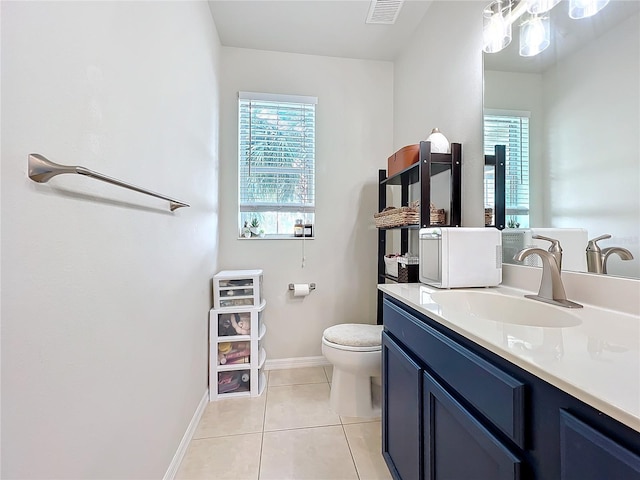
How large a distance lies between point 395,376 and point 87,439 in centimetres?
99

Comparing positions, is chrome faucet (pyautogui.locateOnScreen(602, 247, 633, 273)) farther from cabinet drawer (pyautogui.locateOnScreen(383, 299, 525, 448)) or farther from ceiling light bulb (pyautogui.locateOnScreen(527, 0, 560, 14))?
ceiling light bulb (pyautogui.locateOnScreen(527, 0, 560, 14))

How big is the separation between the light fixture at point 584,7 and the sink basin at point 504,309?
3.26 feet

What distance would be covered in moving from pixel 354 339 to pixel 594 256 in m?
1.14

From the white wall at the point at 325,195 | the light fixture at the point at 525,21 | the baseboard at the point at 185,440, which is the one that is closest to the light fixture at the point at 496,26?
the light fixture at the point at 525,21

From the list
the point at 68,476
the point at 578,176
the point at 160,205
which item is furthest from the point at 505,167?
the point at 68,476

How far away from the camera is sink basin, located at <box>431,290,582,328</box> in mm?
867

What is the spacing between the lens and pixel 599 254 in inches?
35.7

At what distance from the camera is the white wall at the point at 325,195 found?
221 centimetres

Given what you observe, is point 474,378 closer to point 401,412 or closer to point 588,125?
point 401,412

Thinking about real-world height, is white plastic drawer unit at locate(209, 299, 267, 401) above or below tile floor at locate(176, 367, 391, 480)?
above

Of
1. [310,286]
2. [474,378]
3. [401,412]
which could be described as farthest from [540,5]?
[310,286]

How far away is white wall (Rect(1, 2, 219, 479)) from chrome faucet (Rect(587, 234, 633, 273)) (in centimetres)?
150

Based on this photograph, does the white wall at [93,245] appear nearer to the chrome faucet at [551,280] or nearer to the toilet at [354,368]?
the toilet at [354,368]

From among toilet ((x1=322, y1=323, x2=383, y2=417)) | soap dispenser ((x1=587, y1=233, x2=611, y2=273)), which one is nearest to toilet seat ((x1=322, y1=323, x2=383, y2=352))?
toilet ((x1=322, y1=323, x2=383, y2=417))
